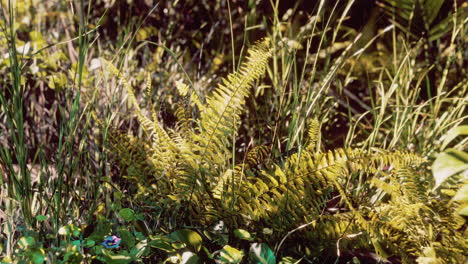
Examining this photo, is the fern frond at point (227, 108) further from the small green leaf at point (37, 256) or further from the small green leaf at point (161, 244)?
the small green leaf at point (37, 256)

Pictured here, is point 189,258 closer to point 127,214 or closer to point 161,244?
point 161,244

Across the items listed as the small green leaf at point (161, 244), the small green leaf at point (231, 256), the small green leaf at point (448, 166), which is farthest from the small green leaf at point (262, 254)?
the small green leaf at point (448, 166)

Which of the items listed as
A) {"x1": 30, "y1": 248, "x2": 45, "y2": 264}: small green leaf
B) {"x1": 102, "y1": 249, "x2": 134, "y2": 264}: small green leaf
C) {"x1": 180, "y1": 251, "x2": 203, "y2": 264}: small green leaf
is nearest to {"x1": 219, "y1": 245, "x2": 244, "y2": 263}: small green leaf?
{"x1": 180, "y1": 251, "x2": 203, "y2": 264}: small green leaf

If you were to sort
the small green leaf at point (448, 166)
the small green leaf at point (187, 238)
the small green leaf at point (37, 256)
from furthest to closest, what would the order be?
the small green leaf at point (187, 238)
the small green leaf at point (37, 256)
the small green leaf at point (448, 166)

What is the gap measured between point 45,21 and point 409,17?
5.54ft

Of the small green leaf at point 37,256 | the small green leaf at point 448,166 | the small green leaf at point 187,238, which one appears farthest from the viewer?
the small green leaf at point 187,238

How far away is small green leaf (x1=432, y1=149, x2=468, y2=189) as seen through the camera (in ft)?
2.26

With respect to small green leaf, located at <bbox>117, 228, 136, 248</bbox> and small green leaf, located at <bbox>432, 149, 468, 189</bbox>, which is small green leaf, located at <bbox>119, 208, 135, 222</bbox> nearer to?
small green leaf, located at <bbox>117, 228, 136, 248</bbox>

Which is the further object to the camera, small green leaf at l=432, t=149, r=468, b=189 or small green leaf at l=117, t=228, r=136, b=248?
small green leaf at l=117, t=228, r=136, b=248

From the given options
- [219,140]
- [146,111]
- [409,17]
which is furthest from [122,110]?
[409,17]

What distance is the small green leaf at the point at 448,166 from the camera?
69cm

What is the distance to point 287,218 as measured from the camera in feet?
3.44

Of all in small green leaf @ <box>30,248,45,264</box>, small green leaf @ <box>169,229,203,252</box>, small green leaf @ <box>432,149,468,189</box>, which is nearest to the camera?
small green leaf @ <box>432,149,468,189</box>

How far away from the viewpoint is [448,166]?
70cm
